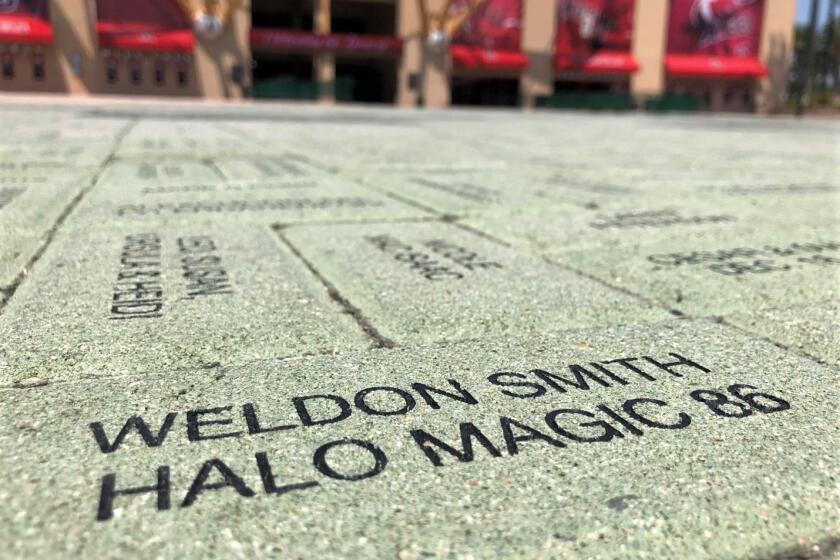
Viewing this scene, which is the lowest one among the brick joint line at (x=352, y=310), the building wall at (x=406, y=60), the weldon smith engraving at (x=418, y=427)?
the weldon smith engraving at (x=418, y=427)

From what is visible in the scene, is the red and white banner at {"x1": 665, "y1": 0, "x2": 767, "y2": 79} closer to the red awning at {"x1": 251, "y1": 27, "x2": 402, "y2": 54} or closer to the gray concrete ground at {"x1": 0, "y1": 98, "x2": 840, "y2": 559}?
the red awning at {"x1": 251, "y1": 27, "x2": 402, "y2": 54}

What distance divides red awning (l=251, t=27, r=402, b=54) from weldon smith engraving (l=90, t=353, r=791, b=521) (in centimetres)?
3832

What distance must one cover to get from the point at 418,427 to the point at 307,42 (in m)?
38.7

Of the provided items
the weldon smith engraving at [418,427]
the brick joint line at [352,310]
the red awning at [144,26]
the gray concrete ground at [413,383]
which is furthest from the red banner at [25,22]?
the weldon smith engraving at [418,427]

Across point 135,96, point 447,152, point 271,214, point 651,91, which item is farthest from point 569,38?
point 271,214

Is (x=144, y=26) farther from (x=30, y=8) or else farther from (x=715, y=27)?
(x=715, y=27)

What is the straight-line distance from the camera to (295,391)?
2.00 meters

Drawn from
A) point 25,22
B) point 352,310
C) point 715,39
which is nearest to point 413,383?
point 352,310

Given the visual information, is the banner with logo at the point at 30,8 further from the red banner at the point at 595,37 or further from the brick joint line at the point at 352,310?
the brick joint line at the point at 352,310

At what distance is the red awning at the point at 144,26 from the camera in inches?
1384

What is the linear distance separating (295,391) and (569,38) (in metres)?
44.3

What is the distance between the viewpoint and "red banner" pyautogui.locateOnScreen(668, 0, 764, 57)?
44.6 meters

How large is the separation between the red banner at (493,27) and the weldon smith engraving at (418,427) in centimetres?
4102

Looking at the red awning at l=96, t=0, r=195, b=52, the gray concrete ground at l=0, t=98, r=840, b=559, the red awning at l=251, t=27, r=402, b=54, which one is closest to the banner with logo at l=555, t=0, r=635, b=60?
the red awning at l=251, t=27, r=402, b=54
